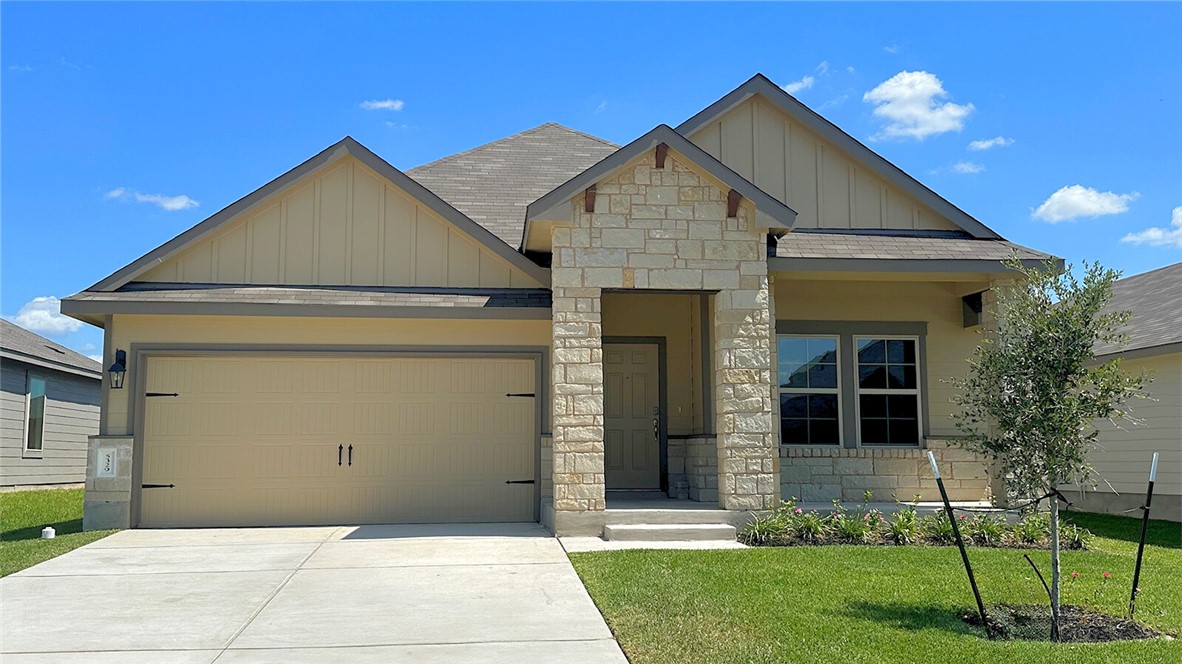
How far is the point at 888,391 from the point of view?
12812mm

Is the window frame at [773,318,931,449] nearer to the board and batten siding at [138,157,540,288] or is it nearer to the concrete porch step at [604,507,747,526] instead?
the concrete porch step at [604,507,747,526]

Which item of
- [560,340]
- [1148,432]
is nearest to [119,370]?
[560,340]

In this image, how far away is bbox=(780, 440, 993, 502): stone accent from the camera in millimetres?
12289

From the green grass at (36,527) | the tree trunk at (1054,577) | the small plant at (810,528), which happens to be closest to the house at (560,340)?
the small plant at (810,528)

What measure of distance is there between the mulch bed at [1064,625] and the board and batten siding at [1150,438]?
258 inches

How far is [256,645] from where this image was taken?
235 inches

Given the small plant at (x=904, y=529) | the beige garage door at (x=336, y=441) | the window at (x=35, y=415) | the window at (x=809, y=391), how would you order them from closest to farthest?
the small plant at (x=904, y=529)
the beige garage door at (x=336, y=441)
the window at (x=809, y=391)
the window at (x=35, y=415)

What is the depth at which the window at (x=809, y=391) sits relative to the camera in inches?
498

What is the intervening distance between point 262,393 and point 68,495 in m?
9.44

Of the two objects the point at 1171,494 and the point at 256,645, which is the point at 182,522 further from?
the point at 1171,494

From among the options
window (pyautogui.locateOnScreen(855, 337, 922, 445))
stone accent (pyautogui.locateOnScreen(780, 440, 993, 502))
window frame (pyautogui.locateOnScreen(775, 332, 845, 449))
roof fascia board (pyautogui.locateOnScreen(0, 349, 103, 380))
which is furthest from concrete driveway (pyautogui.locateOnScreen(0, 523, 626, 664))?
roof fascia board (pyautogui.locateOnScreen(0, 349, 103, 380))

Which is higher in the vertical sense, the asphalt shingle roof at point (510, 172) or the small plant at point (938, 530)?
the asphalt shingle roof at point (510, 172)

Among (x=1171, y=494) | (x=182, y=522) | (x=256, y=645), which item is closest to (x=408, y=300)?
(x=182, y=522)

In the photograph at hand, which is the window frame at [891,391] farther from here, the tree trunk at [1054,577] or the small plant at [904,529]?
the tree trunk at [1054,577]
